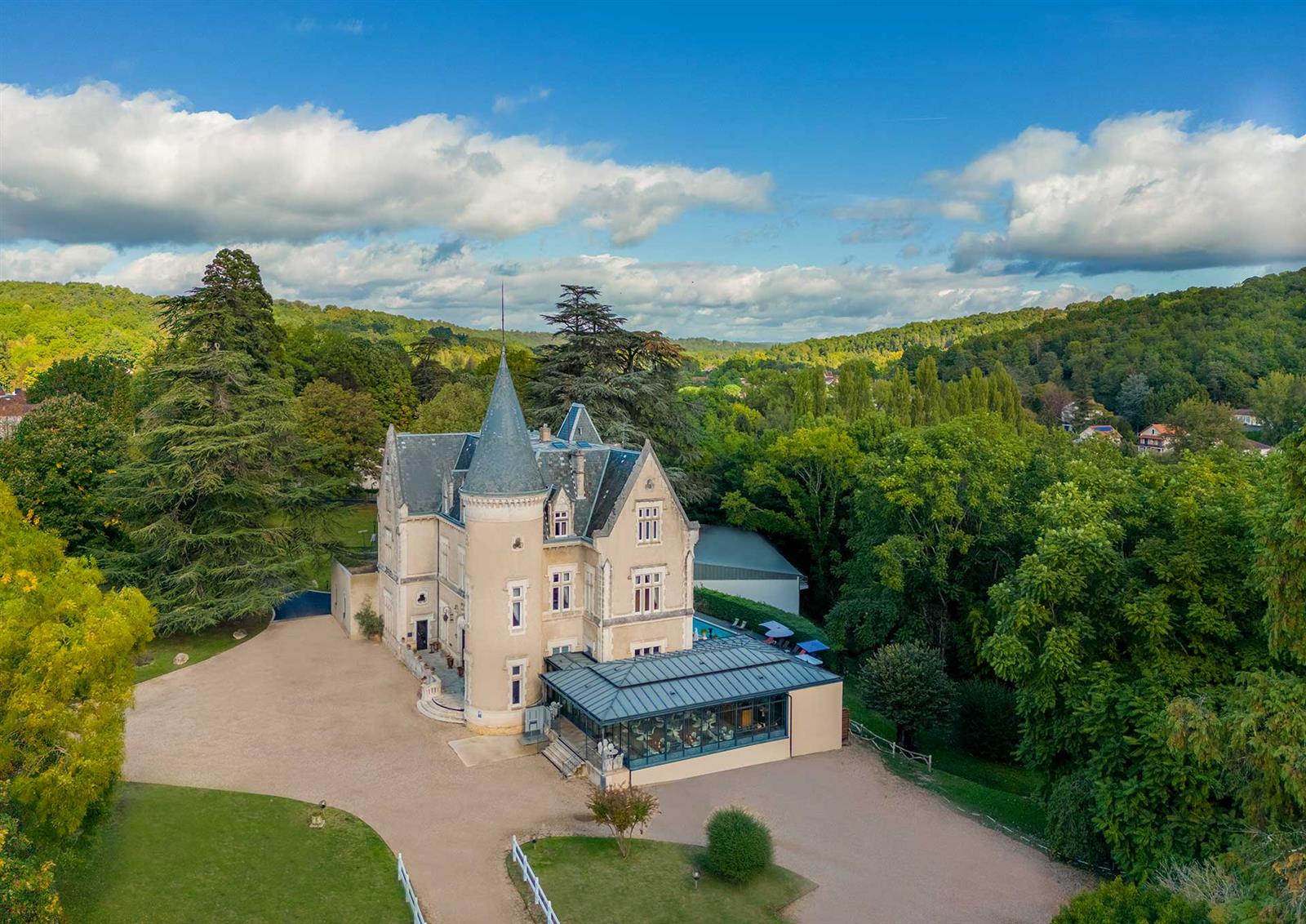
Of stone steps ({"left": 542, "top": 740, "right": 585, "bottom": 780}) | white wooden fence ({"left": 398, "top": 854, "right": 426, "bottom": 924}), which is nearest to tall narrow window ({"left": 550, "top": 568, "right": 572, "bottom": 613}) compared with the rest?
stone steps ({"left": 542, "top": 740, "right": 585, "bottom": 780})

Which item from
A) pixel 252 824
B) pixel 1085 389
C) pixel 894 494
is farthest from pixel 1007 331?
pixel 252 824

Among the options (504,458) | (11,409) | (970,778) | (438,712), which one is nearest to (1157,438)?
(970,778)

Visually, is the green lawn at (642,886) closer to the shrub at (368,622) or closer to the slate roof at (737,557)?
the shrub at (368,622)

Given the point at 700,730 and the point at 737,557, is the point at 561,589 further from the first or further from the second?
the point at 737,557

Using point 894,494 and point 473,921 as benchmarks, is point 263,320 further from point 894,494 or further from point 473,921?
point 473,921

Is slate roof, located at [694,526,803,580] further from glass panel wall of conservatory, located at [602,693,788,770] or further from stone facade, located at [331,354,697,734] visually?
glass panel wall of conservatory, located at [602,693,788,770]

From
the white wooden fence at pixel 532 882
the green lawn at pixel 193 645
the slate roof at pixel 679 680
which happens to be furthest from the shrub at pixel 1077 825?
the green lawn at pixel 193 645

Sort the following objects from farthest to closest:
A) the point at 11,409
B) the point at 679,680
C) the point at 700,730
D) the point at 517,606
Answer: the point at 11,409 < the point at 517,606 < the point at 679,680 < the point at 700,730
